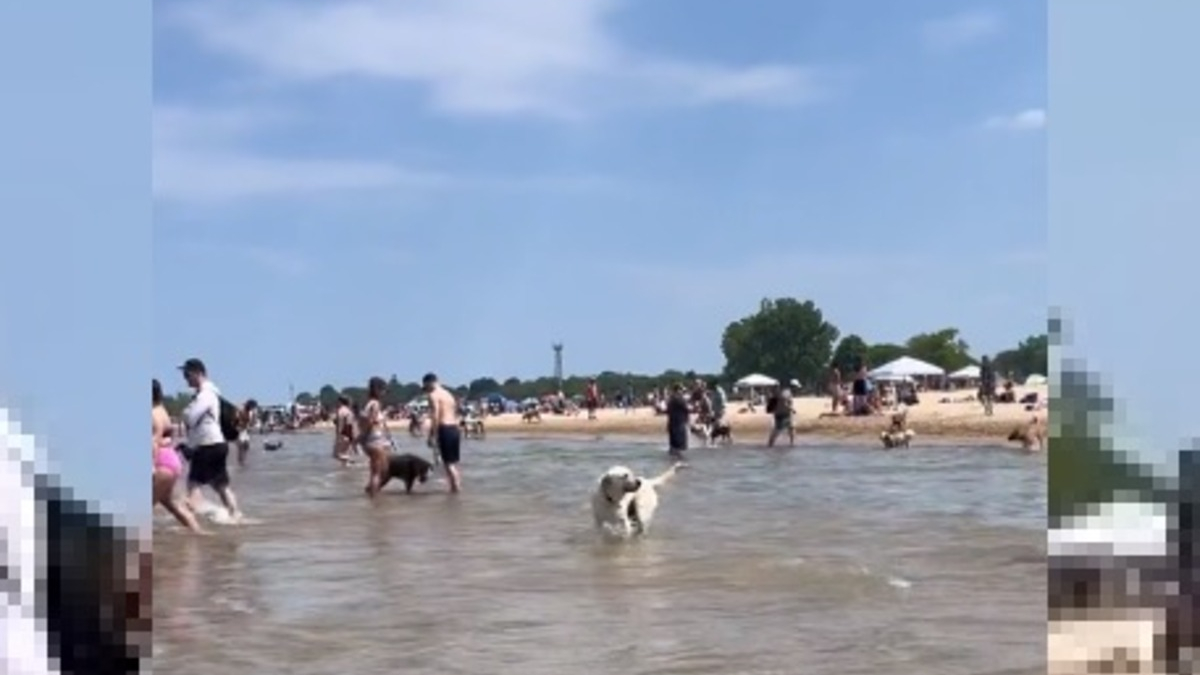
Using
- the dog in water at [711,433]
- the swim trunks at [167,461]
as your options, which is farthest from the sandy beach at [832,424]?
the swim trunks at [167,461]

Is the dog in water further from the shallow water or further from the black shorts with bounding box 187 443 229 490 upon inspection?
the black shorts with bounding box 187 443 229 490

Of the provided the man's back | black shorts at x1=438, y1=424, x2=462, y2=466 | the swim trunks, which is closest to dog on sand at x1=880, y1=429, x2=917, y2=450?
the man's back

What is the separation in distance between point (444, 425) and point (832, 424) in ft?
81.3

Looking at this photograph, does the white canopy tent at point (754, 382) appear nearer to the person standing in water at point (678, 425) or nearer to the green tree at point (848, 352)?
the green tree at point (848, 352)

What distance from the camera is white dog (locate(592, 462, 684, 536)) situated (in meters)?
11.6

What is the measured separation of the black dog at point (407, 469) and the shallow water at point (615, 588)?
5.29 ft

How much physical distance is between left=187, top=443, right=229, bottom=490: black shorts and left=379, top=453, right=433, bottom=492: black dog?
490 centimetres

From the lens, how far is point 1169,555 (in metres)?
2.47

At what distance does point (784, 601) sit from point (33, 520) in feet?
19.8

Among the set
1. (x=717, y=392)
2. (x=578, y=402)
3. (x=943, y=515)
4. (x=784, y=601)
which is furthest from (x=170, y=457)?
(x=578, y=402)

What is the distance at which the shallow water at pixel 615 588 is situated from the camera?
20.8 ft

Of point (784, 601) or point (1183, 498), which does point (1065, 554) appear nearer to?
point (1183, 498)

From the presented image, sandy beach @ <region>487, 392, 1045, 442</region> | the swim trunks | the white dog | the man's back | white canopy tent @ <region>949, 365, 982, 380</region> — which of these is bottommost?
sandy beach @ <region>487, 392, 1045, 442</region>

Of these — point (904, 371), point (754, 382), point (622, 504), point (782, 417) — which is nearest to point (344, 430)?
point (782, 417)
